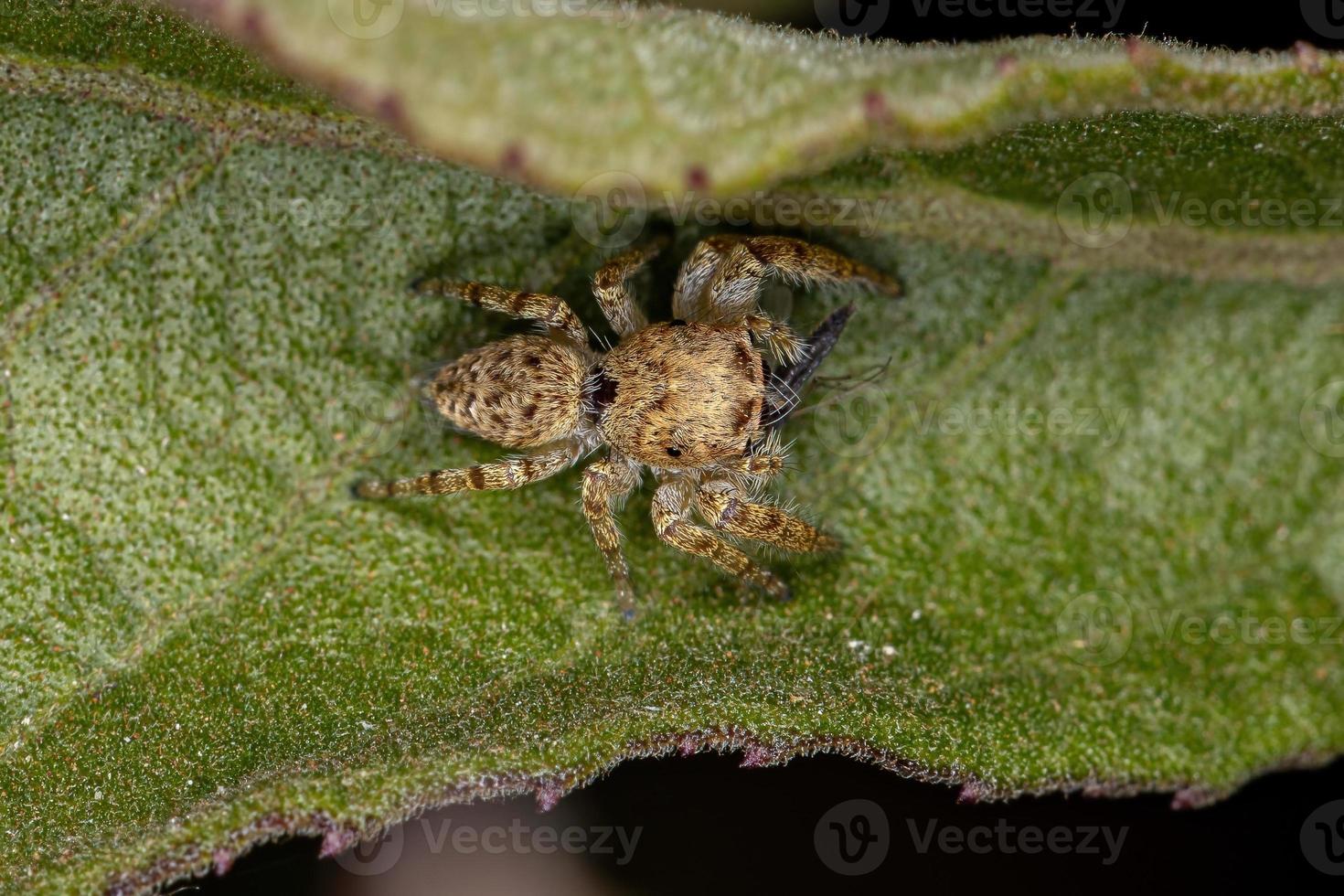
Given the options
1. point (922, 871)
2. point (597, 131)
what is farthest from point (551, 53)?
point (922, 871)

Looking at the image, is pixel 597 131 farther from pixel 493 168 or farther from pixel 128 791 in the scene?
pixel 128 791

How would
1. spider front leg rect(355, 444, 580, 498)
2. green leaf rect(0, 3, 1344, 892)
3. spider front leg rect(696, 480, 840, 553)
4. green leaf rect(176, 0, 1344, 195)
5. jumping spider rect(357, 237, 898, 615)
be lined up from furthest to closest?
spider front leg rect(696, 480, 840, 553) → jumping spider rect(357, 237, 898, 615) → spider front leg rect(355, 444, 580, 498) → green leaf rect(0, 3, 1344, 892) → green leaf rect(176, 0, 1344, 195)

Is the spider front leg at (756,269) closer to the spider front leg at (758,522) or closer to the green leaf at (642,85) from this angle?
the spider front leg at (758,522)

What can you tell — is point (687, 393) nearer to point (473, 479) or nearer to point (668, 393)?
point (668, 393)

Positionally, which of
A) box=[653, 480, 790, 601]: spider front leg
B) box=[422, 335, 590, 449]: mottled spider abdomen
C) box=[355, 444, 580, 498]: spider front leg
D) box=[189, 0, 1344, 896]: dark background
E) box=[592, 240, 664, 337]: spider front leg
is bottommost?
box=[189, 0, 1344, 896]: dark background

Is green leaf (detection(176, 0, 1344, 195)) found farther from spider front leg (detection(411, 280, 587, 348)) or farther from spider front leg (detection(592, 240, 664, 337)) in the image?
spider front leg (detection(411, 280, 587, 348))

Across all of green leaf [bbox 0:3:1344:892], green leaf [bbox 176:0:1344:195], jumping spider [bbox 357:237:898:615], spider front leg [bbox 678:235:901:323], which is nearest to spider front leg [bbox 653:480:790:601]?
jumping spider [bbox 357:237:898:615]

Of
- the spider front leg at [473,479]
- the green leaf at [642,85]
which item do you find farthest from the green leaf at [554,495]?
the green leaf at [642,85]

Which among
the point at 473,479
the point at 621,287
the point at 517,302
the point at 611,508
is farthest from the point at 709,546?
the point at 517,302
